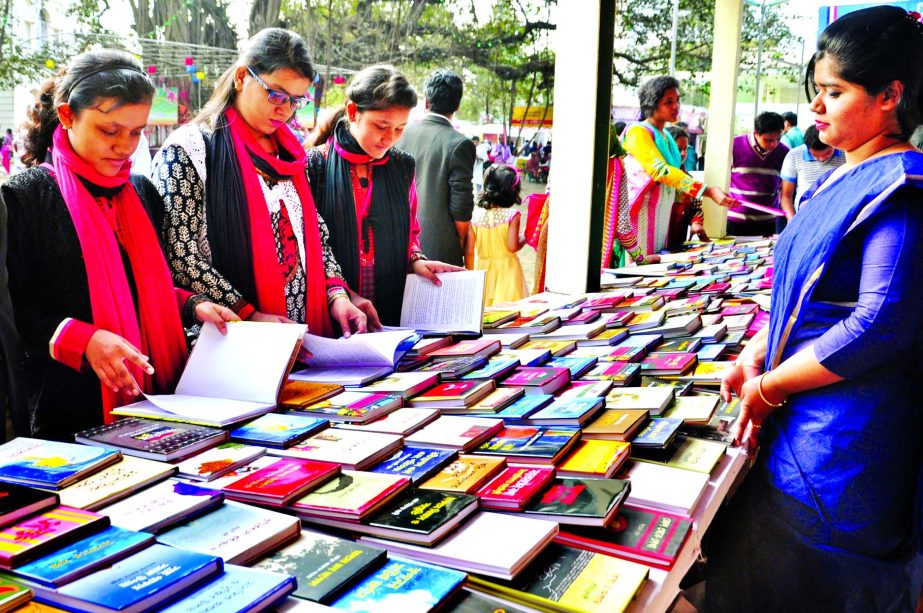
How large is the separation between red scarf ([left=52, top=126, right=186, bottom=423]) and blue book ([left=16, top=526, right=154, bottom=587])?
2.13 ft

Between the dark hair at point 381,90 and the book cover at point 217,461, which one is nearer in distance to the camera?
the book cover at point 217,461

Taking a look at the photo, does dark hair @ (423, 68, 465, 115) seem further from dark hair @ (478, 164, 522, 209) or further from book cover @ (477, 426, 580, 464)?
book cover @ (477, 426, 580, 464)

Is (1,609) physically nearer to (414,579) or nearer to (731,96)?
(414,579)

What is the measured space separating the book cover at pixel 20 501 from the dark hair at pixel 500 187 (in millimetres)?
2911

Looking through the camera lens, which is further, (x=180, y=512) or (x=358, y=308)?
(x=358, y=308)

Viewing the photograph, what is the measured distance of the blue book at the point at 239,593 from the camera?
738 millimetres

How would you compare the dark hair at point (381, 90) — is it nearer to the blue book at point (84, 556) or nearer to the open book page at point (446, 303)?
the open book page at point (446, 303)

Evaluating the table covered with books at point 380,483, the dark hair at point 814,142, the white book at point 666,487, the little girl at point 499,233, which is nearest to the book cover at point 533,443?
the table covered with books at point 380,483

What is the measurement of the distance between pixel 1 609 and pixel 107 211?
92cm

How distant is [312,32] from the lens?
4.34 meters

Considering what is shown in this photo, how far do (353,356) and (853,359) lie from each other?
3.25 feet

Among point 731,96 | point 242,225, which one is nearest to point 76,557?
point 242,225

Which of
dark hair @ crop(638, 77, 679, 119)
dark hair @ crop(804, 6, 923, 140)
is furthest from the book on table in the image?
dark hair @ crop(638, 77, 679, 119)

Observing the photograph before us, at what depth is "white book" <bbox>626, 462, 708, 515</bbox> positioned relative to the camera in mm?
1062
